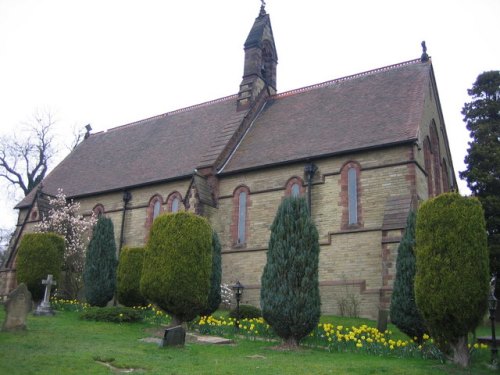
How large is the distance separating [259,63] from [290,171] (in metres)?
9.62

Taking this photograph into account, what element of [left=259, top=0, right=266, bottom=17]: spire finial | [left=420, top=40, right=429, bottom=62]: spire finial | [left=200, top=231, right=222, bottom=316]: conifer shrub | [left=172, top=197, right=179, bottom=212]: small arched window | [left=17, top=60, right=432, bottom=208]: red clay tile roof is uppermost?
[left=259, top=0, right=266, bottom=17]: spire finial

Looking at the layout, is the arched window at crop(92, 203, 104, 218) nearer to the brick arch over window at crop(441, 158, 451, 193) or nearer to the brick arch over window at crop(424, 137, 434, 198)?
the brick arch over window at crop(424, 137, 434, 198)

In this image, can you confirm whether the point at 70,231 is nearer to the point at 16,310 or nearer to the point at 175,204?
the point at 175,204

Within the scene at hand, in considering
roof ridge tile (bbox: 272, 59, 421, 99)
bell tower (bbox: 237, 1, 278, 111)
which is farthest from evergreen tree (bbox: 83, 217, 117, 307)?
roof ridge tile (bbox: 272, 59, 421, 99)

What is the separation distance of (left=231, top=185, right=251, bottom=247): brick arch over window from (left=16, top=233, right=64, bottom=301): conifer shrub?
7.43 m

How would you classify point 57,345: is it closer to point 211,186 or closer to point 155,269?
point 155,269

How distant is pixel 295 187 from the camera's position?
2183cm

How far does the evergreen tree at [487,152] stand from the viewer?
2227 centimetres

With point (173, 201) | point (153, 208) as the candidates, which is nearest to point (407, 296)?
point (173, 201)

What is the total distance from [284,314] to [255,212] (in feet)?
32.0

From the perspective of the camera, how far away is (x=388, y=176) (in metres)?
19.7

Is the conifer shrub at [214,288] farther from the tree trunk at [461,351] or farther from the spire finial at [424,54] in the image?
the spire finial at [424,54]

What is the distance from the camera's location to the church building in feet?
63.7

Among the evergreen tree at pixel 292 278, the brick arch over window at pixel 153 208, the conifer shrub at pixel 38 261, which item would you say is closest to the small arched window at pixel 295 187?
the brick arch over window at pixel 153 208
